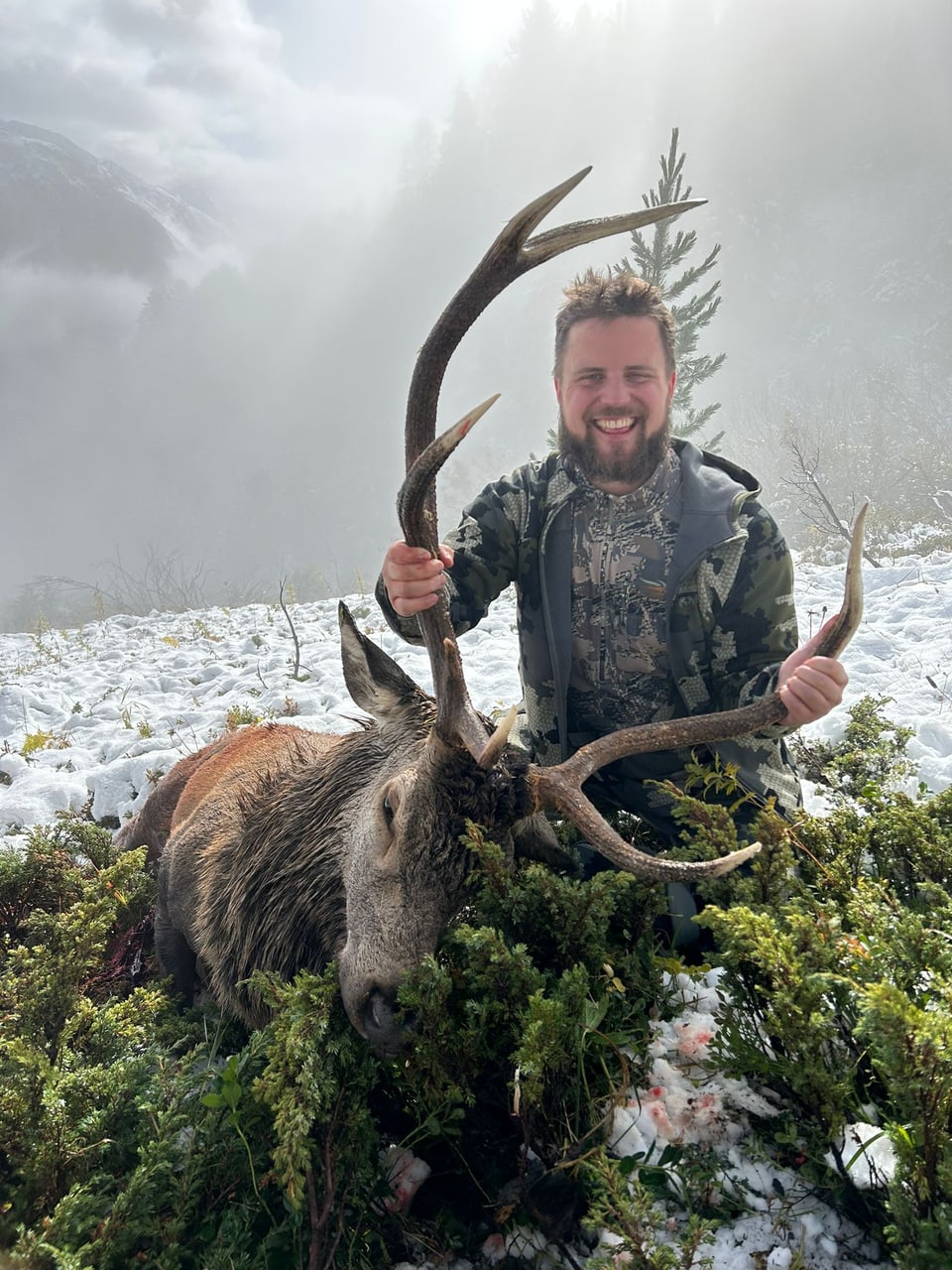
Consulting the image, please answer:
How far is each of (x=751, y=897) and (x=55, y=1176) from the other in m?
1.99

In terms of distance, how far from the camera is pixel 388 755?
2.71 metres

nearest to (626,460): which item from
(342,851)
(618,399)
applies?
(618,399)

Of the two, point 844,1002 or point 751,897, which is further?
point 751,897

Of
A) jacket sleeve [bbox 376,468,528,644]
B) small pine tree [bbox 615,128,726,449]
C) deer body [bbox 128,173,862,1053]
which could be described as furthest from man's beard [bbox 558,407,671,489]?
small pine tree [bbox 615,128,726,449]

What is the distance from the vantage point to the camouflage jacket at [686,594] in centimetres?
312

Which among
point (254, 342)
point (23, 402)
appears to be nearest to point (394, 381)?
point (254, 342)

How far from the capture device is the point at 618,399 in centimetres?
330

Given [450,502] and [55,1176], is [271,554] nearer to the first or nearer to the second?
[450,502]

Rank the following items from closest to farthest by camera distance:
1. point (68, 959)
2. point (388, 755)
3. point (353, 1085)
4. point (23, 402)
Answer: point (353, 1085)
point (68, 959)
point (388, 755)
point (23, 402)

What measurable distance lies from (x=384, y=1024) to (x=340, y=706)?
14.9ft

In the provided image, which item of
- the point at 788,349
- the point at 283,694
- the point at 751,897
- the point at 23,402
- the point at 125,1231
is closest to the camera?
the point at 125,1231

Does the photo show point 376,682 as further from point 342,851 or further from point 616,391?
point 616,391

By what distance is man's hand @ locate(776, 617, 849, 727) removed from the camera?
2.17 meters

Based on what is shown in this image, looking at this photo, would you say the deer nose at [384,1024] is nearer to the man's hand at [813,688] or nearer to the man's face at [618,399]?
the man's hand at [813,688]
